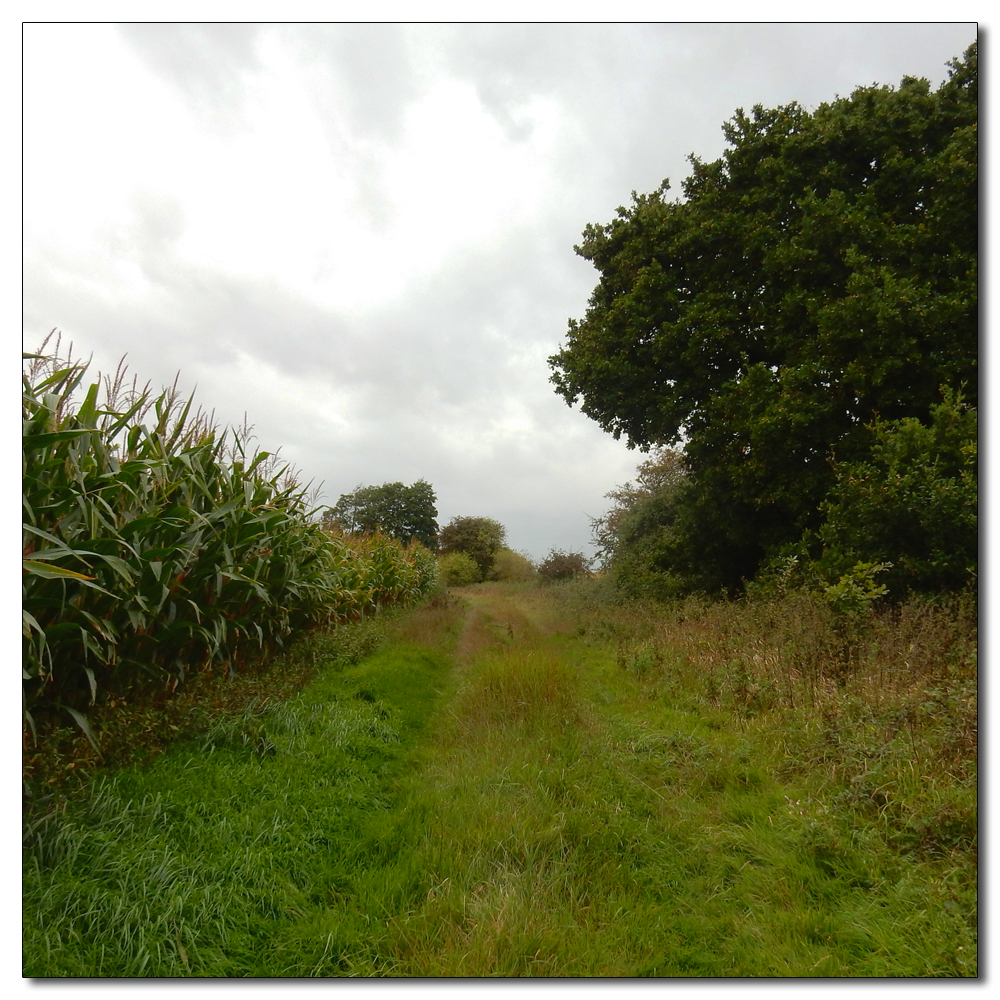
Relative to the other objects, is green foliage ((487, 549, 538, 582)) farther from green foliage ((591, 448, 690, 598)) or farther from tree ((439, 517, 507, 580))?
green foliage ((591, 448, 690, 598))

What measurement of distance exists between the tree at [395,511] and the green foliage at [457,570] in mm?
4252

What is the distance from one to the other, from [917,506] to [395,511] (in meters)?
12.6

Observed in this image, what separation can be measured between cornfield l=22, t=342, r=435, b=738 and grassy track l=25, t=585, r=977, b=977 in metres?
0.80

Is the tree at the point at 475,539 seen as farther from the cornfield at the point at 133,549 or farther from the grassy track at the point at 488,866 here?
the grassy track at the point at 488,866

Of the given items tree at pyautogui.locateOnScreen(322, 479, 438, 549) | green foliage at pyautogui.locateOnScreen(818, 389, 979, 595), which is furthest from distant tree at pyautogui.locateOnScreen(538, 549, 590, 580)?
green foliage at pyautogui.locateOnScreen(818, 389, 979, 595)

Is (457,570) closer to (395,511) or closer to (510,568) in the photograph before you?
(510,568)

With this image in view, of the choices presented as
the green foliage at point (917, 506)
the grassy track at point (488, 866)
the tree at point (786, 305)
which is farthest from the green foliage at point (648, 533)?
the grassy track at point (488, 866)

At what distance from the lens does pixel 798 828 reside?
120 inches

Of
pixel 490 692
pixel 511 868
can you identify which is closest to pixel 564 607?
pixel 490 692

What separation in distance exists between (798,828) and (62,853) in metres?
3.93

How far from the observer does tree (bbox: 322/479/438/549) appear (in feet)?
42.7

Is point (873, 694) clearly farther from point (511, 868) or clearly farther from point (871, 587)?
point (511, 868)

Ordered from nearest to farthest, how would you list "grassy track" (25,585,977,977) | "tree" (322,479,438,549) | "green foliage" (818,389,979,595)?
1. "grassy track" (25,585,977,977)
2. "green foliage" (818,389,979,595)
3. "tree" (322,479,438,549)

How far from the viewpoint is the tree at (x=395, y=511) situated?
1302 cm
